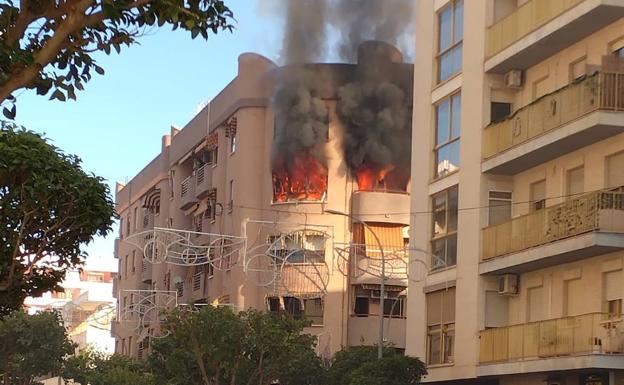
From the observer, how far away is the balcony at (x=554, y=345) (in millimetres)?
27109

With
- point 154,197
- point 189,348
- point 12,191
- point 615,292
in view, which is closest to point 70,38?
point 12,191

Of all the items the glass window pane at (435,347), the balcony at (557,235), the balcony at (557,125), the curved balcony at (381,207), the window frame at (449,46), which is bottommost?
the glass window pane at (435,347)

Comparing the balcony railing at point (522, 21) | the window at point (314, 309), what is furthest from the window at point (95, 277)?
the balcony railing at point (522, 21)

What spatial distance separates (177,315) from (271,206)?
1275 centimetres

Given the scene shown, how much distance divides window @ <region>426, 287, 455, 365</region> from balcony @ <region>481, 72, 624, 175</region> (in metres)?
4.13

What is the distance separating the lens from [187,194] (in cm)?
6712

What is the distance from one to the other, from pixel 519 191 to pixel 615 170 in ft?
15.3

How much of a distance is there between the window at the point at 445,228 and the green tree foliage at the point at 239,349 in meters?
7.34

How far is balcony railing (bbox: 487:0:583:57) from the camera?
96.4ft

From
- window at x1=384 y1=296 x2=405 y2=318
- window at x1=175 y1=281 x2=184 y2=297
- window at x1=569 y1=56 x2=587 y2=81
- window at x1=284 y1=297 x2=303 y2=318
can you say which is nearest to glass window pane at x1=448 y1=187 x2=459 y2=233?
window at x1=569 y1=56 x2=587 y2=81

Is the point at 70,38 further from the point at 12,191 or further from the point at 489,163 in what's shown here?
the point at 489,163

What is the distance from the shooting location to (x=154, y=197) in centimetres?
7625

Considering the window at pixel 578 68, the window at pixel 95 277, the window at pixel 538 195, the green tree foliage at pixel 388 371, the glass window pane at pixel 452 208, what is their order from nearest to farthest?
the window at pixel 578 68 < the window at pixel 538 195 < the green tree foliage at pixel 388 371 < the glass window pane at pixel 452 208 < the window at pixel 95 277

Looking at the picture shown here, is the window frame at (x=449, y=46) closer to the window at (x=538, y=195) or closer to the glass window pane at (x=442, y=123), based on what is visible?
the glass window pane at (x=442, y=123)
